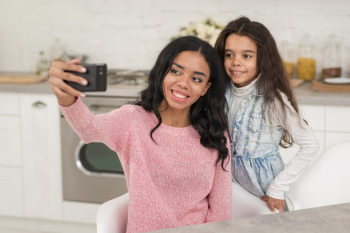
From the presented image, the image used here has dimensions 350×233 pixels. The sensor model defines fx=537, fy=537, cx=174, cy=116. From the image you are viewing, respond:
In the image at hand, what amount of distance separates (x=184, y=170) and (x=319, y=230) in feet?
2.03

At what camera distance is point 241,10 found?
10.8 feet

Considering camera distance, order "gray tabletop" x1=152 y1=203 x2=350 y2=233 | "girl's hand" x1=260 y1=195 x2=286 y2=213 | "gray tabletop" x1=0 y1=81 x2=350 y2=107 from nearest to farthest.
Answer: "gray tabletop" x1=152 y1=203 x2=350 y2=233 < "girl's hand" x1=260 y1=195 x2=286 y2=213 < "gray tabletop" x1=0 y1=81 x2=350 y2=107

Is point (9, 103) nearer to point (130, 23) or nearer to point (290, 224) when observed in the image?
point (130, 23)

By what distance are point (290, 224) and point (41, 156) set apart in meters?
2.28

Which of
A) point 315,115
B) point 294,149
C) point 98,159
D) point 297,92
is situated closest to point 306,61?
point 297,92

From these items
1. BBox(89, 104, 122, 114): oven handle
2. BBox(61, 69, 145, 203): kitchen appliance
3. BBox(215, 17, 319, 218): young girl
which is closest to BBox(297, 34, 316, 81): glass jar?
BBox(61, 69, 145, 203): kitchen appliance

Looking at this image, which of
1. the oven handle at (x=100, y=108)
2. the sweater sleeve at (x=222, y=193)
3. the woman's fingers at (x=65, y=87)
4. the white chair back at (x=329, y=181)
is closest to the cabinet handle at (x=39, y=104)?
the oven handle at (x=100, y=108)

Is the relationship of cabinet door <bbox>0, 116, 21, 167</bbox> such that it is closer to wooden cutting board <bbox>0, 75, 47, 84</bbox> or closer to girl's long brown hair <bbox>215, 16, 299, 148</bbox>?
wooden cutting board <bbox>0, 75, 47, 84</bbox>

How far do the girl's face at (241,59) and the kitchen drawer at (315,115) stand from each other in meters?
1.08

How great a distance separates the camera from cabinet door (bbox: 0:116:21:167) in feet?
10.3

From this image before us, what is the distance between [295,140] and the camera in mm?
1765

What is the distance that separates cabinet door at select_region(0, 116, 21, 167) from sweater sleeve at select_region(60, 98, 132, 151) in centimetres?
171

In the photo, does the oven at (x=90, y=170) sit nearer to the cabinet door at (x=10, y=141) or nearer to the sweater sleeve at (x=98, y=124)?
the cabinet door at (x=10, y=141)

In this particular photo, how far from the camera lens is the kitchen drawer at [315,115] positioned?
2746 mm
